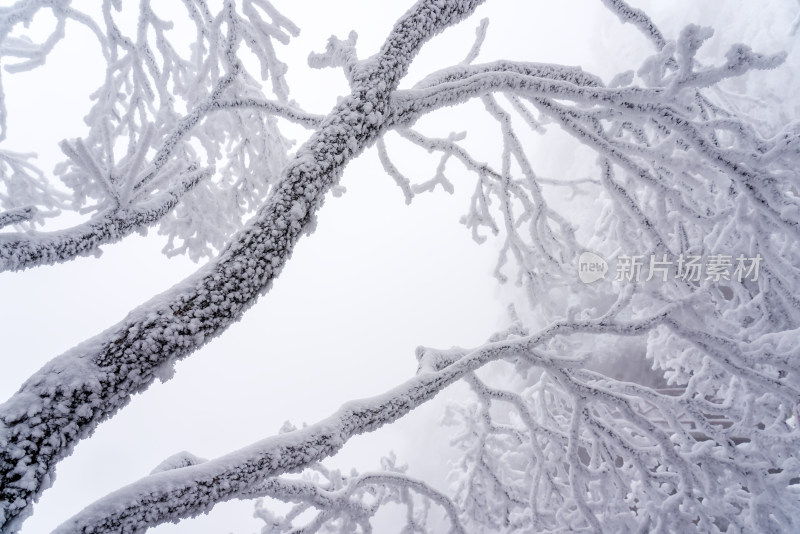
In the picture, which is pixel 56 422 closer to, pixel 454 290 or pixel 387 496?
pixel 387 496

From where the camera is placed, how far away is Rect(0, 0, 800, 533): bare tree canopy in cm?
132

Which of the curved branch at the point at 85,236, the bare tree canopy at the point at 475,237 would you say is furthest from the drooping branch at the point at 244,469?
the curved branch at the point at 85,236

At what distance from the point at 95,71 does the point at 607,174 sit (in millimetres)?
140195

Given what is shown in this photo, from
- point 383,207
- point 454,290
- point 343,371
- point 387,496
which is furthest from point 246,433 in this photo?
point 387,496

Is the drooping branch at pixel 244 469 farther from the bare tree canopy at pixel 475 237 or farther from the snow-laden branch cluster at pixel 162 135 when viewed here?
the snow-laden branch cluster at pixel 162 135

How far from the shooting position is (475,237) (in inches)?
154

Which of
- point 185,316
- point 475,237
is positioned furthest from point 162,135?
point 475,237

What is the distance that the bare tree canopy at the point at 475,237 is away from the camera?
1.32m

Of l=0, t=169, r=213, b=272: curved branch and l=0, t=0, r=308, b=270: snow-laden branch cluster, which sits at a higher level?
l=0, t=0, r=308, b=270: snow-laden branch cluster

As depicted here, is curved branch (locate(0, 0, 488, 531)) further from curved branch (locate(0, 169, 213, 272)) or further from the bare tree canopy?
curved branch (locate(0, 169, 213, 272))

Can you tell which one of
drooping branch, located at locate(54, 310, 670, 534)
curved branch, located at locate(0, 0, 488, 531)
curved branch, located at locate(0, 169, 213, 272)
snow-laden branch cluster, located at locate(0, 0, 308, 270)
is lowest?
drooping branch, located at locate(54, 310, 670, 534)

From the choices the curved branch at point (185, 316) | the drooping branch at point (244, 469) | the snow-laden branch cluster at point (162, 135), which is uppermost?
the snow-laden branch cluster at point (162, 135)

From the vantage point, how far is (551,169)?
22594 millimetres

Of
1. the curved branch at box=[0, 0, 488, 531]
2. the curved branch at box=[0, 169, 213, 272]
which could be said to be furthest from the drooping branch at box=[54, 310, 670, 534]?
the curved branch at box=[0, 169, 213, 272]
